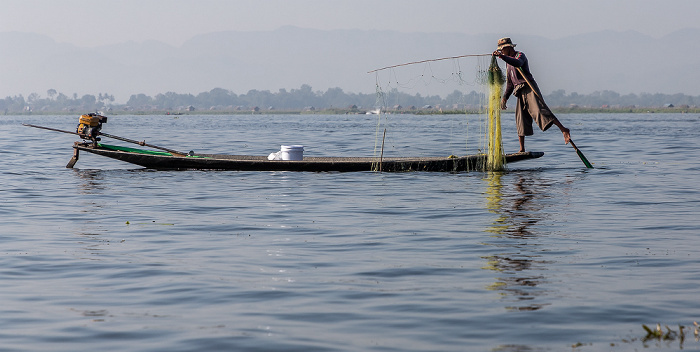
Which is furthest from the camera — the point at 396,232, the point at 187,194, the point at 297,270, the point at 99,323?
the point at 187,194

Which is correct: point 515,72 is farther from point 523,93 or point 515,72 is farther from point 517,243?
point 517,243

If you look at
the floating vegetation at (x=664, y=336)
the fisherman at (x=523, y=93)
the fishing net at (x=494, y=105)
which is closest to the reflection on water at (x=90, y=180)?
the fishing net at (x=494, y=105)

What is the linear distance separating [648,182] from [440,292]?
36.4ft

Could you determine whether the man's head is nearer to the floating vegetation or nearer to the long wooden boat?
the long wooden boat

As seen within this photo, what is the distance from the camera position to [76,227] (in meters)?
10.6

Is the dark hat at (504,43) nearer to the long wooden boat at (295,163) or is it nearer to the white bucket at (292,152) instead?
the long wooden boat at (295,163)

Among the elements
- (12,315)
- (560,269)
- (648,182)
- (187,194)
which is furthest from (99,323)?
(648,182)

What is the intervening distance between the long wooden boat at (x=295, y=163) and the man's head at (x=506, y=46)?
230 centimetres

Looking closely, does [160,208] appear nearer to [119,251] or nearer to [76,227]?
[76,227]

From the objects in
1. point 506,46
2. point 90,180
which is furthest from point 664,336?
point 90,180

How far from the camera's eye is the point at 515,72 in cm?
1708

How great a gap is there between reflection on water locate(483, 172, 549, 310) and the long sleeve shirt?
242cm

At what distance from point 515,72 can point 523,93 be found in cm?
50

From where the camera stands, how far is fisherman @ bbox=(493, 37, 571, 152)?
1677 cm
